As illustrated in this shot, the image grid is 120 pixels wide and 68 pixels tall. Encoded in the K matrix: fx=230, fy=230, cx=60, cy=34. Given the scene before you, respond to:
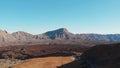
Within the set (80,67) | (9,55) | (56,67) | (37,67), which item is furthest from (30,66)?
(9,55)

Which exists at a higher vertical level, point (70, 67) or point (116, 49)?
point (116, 49)

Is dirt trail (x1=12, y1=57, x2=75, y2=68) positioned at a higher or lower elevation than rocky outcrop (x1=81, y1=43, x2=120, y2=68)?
lower

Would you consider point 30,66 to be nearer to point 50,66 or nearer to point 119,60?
point 50,66

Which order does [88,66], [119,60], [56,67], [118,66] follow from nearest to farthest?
[118,66] < [119,60] < [88,66] < [56,67]

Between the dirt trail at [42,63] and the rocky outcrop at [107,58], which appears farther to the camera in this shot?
the dirt trail at [42,63]

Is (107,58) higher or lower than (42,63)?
higher

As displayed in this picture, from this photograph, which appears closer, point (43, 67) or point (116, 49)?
point (116, 49)

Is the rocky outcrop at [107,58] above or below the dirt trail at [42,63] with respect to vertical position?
above

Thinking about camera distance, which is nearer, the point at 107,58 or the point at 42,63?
the point at 107,58

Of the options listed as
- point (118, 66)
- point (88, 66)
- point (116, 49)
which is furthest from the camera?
point (116, 49)

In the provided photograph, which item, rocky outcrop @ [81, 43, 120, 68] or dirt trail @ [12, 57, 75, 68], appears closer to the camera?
rocky outcrop @ [81, 43, 120, 68]

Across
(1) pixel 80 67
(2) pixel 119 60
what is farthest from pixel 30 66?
(2) pixel 119 60
